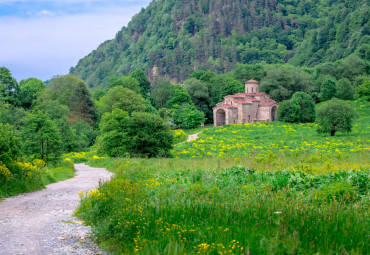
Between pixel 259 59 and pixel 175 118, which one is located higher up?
pixel 259 59

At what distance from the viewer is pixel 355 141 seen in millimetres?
35375

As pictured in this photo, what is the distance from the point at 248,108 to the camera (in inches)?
2788

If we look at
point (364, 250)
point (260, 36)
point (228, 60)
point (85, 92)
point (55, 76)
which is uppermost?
point (260, 36)

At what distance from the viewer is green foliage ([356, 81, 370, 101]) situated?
2768 inches

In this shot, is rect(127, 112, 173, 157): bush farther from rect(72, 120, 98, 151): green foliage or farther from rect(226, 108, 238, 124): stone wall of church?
rect(226, 108, 238, 124): stone wall of church

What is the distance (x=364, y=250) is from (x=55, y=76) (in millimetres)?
72581

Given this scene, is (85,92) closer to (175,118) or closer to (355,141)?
(175,118)

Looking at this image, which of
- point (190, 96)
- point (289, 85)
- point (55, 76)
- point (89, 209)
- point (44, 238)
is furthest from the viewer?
point (190, 96)

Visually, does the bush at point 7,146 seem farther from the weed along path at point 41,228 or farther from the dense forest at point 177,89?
the weed along path at point 41,228

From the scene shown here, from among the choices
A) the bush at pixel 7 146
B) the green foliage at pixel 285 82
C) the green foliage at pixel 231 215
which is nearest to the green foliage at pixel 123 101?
the green foliage at pixel 285 82

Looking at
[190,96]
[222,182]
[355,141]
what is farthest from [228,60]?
[222,182]

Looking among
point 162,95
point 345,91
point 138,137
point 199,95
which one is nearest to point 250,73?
point 199,95

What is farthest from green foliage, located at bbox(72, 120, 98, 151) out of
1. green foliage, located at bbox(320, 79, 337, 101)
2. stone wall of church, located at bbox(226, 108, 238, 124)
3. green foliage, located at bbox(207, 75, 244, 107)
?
green foliage, located at bbox(320, 79, 337, 101)

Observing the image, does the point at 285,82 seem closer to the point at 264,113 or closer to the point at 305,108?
the point at 264,113
